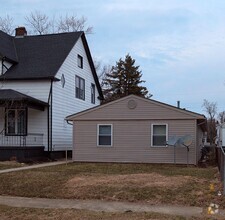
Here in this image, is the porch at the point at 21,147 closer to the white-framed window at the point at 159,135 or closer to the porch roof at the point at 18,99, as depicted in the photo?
the porch roof at the point at 18,99

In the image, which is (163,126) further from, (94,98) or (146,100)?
(94,98)

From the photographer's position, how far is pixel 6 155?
2202 cm

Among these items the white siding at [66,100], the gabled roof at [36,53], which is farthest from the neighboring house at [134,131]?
the gabled roof at [36,53]

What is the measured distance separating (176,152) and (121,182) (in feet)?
27.4

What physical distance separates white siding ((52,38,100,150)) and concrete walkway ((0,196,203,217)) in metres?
14.1

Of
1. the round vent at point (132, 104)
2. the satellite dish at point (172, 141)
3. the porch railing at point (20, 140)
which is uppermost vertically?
the round vent at point (132, 104)

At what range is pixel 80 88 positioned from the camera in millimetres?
29141

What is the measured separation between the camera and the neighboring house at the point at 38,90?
2322cm

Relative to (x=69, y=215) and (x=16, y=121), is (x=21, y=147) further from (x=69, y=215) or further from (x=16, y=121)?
(x=69, y=215)

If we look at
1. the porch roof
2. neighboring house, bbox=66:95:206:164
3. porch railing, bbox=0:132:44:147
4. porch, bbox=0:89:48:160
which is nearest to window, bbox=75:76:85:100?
porch, bbox=0:89:48:160

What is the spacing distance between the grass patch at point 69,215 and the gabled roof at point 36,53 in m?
15.1

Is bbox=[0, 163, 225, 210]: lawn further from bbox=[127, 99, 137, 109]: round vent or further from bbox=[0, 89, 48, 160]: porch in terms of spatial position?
bbox=[0, 89, 48, 160]: porch

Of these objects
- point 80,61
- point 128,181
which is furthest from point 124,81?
point 128,181

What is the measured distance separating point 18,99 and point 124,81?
3833 centimetres
